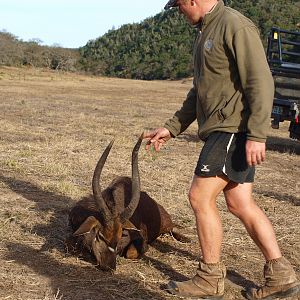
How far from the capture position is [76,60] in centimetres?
7300

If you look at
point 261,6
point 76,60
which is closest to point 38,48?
point 76,60

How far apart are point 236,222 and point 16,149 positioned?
5728mm

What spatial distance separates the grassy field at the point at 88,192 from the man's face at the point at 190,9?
90.1 inches

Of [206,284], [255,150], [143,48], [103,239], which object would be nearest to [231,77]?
[255,150]

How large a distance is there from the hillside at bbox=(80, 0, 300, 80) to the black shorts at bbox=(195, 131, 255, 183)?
55577 millimetres

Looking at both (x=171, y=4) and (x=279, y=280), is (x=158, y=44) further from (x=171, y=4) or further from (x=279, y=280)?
(x=279, y=280)

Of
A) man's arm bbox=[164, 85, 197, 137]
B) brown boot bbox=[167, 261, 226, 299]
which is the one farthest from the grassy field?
man's arm bbox=[164, 85, 197, 137]

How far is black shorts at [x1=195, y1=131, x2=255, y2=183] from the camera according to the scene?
4.81 metres

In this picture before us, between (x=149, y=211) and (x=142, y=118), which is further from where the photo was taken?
(x=142, y=118)

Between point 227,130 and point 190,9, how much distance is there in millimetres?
963

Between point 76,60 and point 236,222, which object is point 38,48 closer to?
point 76,60

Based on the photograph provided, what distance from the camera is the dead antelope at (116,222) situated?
5840 mm

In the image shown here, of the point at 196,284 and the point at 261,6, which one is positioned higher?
the point at 261,6

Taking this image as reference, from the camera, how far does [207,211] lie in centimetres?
496
